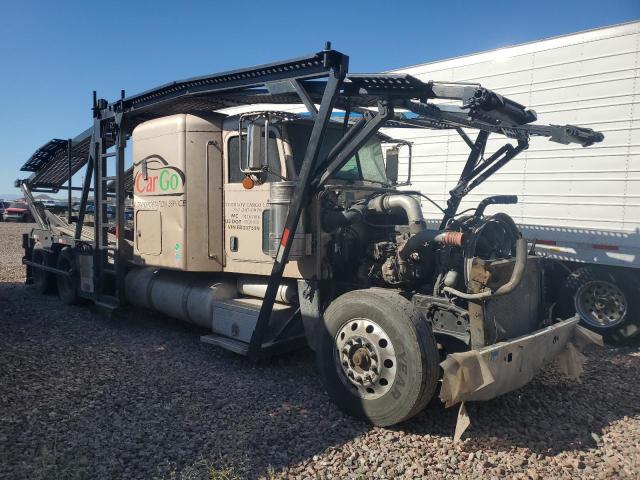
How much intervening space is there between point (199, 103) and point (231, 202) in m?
1.40

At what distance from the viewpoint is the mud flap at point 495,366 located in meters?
3.54

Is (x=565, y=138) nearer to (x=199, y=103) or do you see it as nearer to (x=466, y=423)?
(x=466, y=423)

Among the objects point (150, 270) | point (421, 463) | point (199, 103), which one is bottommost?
point (421, 463)

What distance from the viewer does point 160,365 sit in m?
5.44

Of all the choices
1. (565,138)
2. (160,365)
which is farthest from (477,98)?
(160,365)

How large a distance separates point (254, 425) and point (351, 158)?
2862 millimetres

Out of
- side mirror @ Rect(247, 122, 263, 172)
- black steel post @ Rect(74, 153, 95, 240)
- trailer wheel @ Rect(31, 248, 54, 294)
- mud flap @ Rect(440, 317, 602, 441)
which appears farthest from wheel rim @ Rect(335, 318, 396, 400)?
trailer wheel @ Rect(31, 248, 54, 294)

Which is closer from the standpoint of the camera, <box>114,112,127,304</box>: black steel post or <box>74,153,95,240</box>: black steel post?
<box>114,112,127,304</box>: black steel post

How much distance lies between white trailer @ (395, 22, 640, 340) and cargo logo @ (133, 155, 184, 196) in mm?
4407

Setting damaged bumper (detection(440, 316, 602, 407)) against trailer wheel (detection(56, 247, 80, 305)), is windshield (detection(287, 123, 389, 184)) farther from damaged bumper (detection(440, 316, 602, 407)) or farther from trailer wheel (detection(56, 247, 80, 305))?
trailer wheel (detection(56, 247, 80, 305))

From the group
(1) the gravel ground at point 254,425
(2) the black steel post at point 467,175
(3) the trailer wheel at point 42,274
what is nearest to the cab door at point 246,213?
(1) the gravel ground at point 254,425

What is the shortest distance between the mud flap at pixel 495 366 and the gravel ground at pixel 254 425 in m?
0.42

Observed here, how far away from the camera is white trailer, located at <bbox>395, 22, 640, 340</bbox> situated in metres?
6.45

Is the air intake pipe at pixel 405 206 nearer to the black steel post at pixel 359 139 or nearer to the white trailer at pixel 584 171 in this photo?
A: the black steel post at pixel 359 139
